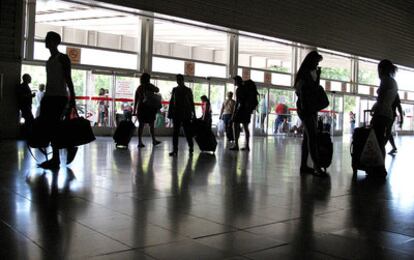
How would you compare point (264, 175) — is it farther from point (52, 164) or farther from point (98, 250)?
point (98, 250)

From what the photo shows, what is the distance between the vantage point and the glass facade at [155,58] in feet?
49.6

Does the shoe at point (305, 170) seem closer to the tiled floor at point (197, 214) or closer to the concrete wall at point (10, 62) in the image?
the tiled floor at point (197, 214)

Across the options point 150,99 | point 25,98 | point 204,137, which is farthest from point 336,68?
point 25,98

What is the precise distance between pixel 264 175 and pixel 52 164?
2697mm

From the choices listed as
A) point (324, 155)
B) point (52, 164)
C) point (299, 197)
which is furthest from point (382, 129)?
point (52, 164)

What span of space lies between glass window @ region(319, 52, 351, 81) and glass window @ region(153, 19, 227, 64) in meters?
6.84

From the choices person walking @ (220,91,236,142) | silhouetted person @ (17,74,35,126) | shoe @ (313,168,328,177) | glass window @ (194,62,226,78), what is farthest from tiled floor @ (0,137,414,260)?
glass window @ (194,62,226,78)

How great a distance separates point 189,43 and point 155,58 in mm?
2817

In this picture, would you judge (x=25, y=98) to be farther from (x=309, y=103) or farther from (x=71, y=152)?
(x=309, y=103)

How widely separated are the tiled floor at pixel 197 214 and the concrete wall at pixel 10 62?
638 cm

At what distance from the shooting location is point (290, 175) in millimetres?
6355

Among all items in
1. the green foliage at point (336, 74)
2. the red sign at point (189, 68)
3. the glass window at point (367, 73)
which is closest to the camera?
the red sign at point (189, 68)

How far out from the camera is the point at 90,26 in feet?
56.1

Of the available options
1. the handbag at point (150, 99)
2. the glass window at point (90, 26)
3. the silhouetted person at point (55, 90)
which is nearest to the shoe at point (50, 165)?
the silhouetted person at point (55, 90)
